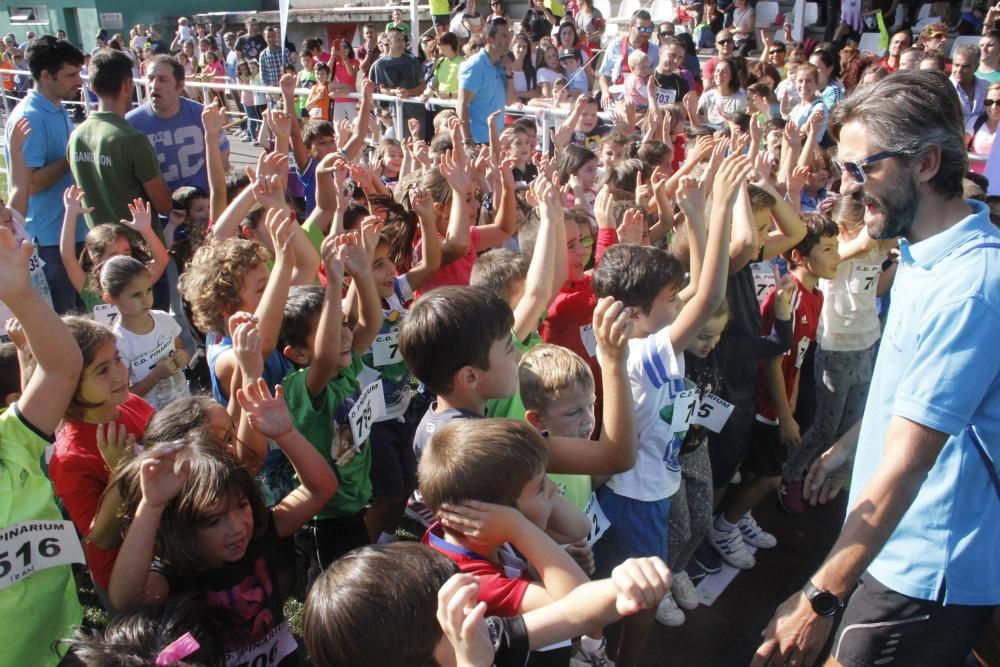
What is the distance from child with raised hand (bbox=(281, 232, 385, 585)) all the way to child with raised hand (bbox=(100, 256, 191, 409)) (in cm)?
87

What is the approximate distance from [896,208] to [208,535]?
1812 millimetres

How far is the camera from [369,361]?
9.95 ft

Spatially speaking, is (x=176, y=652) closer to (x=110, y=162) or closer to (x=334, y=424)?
(x=334, y=424)

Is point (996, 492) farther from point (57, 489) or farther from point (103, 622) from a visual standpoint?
point (103, 622)

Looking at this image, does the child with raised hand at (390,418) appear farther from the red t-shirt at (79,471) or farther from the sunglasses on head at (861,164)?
the sunglasses on head at (861,164)

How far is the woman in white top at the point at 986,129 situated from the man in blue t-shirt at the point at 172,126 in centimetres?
545

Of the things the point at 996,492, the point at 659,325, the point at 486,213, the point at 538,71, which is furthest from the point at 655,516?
Result: the point at 538,71

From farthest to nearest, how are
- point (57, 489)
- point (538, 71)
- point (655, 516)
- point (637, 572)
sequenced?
1. point (538, 71)
2. point (655, 516)
3. point (57, 489)
4. point (637, 572)

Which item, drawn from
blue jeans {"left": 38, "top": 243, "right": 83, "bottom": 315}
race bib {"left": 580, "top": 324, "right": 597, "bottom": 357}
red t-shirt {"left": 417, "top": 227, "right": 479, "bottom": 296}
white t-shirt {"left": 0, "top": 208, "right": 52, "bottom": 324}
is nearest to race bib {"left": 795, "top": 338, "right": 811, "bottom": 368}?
race bib {"left": 580, "top": 324, "right": 597, "bottom": 357}

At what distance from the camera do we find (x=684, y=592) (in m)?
3.09

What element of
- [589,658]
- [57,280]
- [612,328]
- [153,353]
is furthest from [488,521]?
[57,280]

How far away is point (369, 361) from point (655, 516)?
1244 millimetres

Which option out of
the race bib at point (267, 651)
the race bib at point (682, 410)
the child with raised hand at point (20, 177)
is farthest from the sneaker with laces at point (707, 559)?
the child with raised hand at point (20, 177)

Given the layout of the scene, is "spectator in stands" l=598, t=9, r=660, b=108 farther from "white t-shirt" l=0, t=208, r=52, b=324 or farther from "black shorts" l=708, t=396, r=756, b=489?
"white t-shirt" l=0, t=208, r=52, b=324
